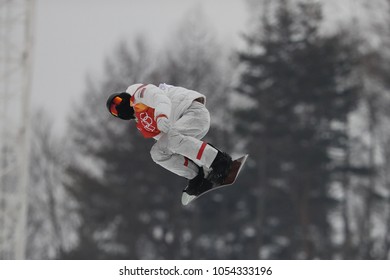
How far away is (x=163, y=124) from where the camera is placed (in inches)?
375

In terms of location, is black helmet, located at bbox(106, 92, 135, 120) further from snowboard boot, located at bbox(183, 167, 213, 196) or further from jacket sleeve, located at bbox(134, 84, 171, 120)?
snowboard boot, located at bbox(183, 167, 213, 196)

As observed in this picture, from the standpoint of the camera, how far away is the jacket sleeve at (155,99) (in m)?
9.45

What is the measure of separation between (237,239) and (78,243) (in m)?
5.96

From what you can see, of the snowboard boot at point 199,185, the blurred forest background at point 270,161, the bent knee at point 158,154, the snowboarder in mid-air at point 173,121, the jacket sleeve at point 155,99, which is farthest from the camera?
the blurred forest background at point 270,161

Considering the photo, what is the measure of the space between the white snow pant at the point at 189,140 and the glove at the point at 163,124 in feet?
0.60

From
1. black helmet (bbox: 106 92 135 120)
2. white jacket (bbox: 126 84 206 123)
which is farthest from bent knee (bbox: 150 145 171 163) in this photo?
black helmet (bbox: 106 92 135 120)

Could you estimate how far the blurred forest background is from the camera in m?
34.0

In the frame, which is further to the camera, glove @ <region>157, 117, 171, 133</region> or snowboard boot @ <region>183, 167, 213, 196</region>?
snowboard boot @ <region>183, 167, 213, 196</region>

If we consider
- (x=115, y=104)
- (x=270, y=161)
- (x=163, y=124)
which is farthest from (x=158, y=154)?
(x=270, y=161)

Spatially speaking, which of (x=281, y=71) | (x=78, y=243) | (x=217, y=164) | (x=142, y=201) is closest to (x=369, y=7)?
(x=281, y=71)

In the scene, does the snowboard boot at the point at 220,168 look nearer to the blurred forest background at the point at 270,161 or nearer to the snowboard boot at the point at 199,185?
the snowboard boot at the point at 199,185

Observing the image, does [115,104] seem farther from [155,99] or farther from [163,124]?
[163,124]

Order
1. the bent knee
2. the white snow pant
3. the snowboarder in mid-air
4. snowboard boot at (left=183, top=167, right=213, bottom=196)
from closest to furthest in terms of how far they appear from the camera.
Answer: the snowboarder in mid-air → the white snow pant → the bent knee → snowboard boot at (left=183, top=167, right=213, bottom=196)

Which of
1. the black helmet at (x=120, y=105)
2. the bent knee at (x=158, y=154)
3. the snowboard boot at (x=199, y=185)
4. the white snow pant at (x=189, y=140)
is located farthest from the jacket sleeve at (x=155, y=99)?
the snowboard boot at (x=199, y=185)
